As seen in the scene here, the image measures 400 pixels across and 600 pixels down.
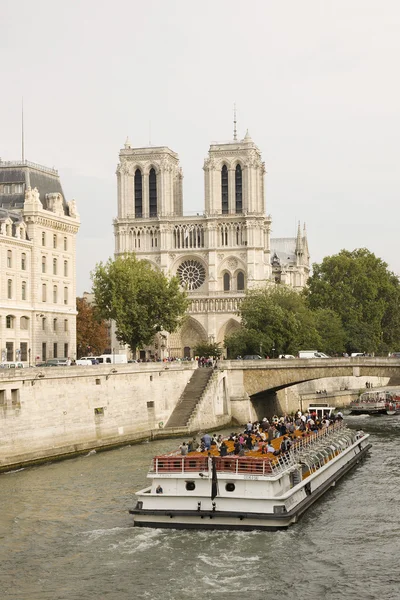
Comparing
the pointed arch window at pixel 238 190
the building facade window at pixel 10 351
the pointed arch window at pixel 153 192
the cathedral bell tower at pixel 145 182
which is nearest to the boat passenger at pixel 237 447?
the building facade window at pixel 10 351

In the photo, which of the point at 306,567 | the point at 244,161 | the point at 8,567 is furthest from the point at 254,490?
the point at 244,161

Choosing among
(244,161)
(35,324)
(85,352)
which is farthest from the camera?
(244,161)

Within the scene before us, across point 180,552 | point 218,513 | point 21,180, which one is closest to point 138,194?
point 21,180

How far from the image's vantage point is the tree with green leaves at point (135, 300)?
3233 inches

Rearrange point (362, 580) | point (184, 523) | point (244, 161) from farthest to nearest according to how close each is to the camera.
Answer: point (244, 161) < point (184, 523) < point (362, 580)

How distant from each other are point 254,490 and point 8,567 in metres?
8.96

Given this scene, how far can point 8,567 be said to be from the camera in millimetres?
30656

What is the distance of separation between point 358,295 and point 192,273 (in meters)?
25.9

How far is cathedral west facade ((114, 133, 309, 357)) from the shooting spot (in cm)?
12925

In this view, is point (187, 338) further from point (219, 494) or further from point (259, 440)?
point (219, 494)

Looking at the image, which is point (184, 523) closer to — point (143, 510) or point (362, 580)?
point (143, 510)

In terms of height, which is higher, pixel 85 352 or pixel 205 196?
pixel 205 196

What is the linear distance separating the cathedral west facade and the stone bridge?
172 feet

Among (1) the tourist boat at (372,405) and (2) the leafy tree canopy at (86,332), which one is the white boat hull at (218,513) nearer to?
Answer: (1) the tourist boat at (372,405)
